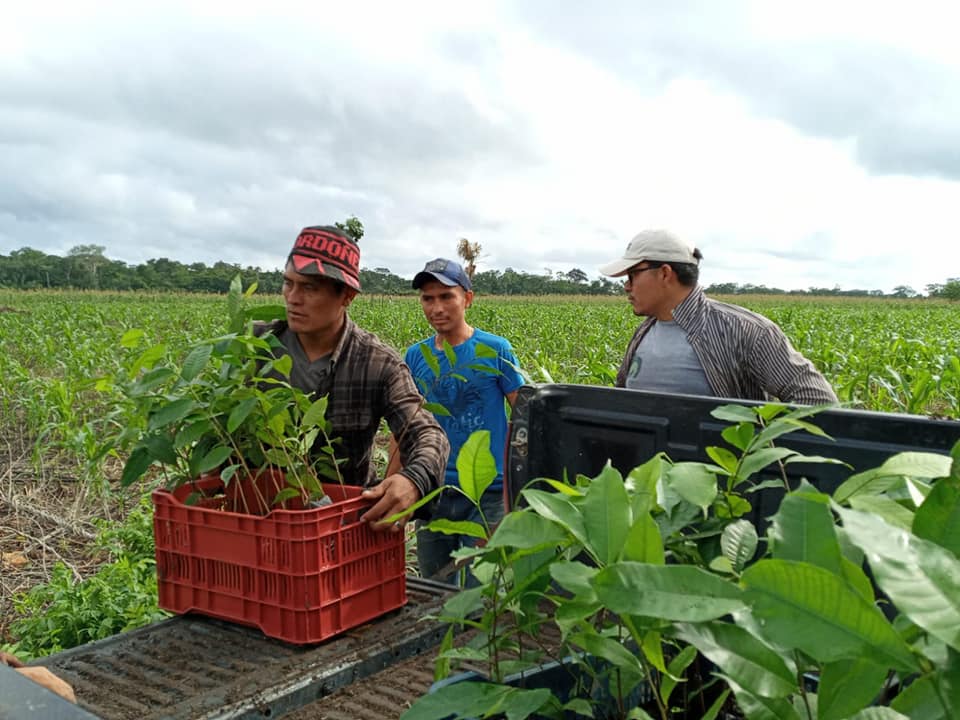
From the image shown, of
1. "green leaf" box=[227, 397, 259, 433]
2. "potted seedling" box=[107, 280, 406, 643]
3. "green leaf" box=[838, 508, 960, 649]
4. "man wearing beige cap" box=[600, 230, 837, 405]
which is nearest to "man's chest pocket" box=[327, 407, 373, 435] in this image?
"potted seedling" box=[107, 280, 406, 643]

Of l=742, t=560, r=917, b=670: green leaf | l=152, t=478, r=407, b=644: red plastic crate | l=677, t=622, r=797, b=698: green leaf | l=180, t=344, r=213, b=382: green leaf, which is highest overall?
l=180, t=344, r=213, b=382: green leaf

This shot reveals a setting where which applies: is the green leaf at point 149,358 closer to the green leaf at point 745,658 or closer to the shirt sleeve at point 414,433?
the shirt sleeve at point 414,433

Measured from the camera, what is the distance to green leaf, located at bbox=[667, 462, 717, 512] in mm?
717

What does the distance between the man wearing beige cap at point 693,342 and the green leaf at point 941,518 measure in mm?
2239

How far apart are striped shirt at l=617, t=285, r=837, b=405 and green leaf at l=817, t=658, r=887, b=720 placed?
2.31 m

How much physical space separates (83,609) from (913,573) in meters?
3.52

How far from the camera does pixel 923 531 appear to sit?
0.53 metres

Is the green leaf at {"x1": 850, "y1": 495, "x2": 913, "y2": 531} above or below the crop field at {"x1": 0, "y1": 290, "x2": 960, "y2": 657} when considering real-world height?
above

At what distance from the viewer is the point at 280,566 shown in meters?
1.68

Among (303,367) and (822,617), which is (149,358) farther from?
(822,617)

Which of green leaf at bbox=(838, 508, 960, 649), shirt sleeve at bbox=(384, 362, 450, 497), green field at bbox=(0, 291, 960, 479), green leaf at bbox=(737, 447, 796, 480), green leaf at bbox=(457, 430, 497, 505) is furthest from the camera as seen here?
green field at bbox=(0, 291, 960, 479)

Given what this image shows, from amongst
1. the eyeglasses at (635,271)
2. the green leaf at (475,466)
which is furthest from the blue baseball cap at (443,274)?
the green leaf at (475,466)

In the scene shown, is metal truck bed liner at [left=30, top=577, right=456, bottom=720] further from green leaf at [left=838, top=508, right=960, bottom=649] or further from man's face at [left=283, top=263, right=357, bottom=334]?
green leaf at [left=838, top=508, right=960, bottom=649]

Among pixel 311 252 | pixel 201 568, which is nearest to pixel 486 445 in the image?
pixel 201 568
